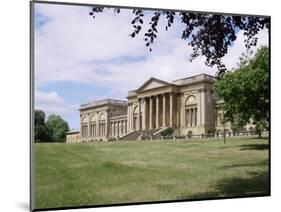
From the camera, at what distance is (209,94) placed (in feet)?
20.0

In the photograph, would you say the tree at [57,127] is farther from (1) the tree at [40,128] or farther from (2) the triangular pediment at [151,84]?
(2) the triangular pediment at [151,84]

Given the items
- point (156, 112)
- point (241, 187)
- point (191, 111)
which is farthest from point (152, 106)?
point (241, 187)

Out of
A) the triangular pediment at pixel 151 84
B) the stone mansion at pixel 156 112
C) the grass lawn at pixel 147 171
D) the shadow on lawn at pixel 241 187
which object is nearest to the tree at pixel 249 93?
the stone mansion at pixel 156 112

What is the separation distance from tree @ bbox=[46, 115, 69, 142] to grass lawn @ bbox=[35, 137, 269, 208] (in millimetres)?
83

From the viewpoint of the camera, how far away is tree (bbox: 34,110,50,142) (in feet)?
17.1

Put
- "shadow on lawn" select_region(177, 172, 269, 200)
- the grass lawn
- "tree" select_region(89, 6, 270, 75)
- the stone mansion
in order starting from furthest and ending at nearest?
"shadow on lawn" select_region(177, 172, 269, 200), "tree" select_region(89, 6, 270, 75), the stone mansion, the grass lawn

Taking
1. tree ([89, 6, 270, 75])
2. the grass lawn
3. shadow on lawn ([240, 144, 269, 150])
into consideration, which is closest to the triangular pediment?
tree ([89, 6, 270, 75])

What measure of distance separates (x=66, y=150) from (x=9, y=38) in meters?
1.27

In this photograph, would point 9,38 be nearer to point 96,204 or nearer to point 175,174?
point 96,204

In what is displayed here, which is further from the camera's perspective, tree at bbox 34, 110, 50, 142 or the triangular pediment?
the triangular pediment

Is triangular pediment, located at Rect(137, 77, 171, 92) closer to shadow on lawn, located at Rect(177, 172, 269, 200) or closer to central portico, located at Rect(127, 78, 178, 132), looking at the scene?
central portico, located at Rect(127, 78, 178, 132)

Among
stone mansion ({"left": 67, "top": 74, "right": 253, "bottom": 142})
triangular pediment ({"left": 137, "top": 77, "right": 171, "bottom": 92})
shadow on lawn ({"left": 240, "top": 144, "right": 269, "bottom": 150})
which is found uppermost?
triangular pediment ({"left": 137, "top": 77, "right": 171, "bottom": 92})

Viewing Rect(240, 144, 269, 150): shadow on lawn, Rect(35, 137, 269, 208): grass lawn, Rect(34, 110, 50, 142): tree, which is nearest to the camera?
Rect(34, 110, 50, 142): tree
